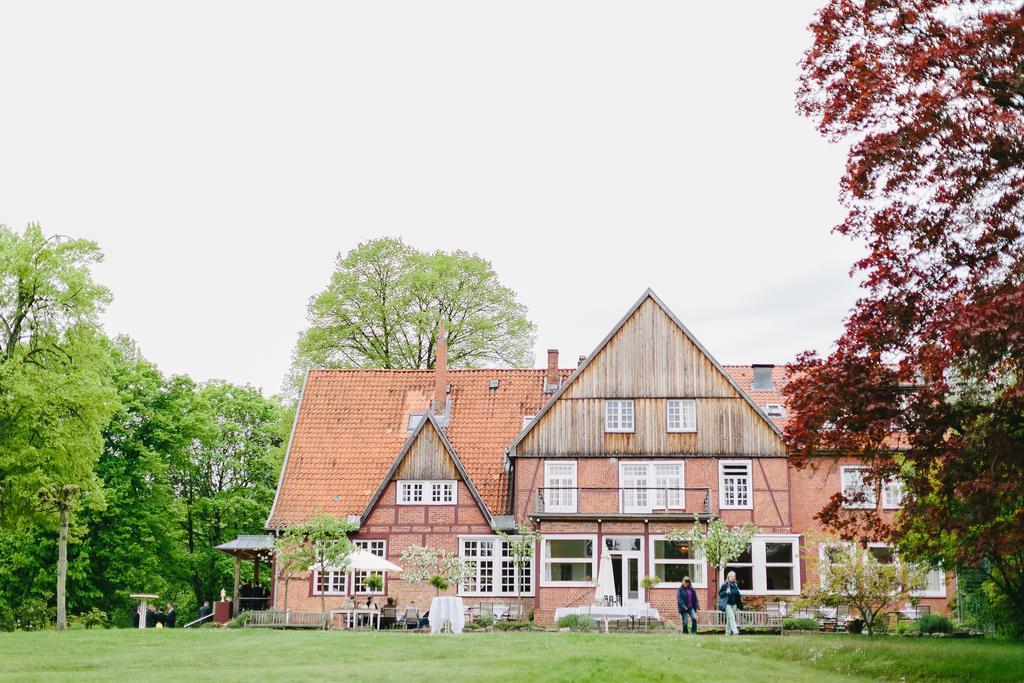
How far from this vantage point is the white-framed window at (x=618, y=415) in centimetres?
3728

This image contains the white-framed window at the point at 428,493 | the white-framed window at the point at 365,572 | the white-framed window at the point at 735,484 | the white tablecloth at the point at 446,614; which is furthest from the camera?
the white-framed window at the point at 428,493

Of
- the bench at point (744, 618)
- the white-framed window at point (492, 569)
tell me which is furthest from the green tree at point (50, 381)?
the bench at point (744, 618)

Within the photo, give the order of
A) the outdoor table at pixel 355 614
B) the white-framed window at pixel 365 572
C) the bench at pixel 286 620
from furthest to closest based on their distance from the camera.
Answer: the white-framed window at pixel 365 572 → the outdoor table at pixel 355 614 → the bench at pixel 286 620

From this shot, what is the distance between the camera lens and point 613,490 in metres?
36.6

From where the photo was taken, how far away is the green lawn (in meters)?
17.5

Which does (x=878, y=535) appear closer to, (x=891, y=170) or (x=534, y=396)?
(x=891, y=170)

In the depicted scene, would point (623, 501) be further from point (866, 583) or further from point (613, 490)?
point (866, 583)

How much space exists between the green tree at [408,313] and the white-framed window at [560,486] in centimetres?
1266

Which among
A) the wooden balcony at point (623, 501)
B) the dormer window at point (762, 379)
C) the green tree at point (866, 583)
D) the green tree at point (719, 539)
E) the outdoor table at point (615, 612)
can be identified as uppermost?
the dormer window at point (762, 379)

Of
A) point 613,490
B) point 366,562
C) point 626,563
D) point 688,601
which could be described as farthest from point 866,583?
point 366,562

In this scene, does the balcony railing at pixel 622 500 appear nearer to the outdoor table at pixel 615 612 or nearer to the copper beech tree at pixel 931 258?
the outdoor table at pixel 615 612

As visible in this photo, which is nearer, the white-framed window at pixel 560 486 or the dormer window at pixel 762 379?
the white-framed window at pixel 560 486

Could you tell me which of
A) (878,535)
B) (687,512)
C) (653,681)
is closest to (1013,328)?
(878,535)

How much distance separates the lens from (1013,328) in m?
14.2
